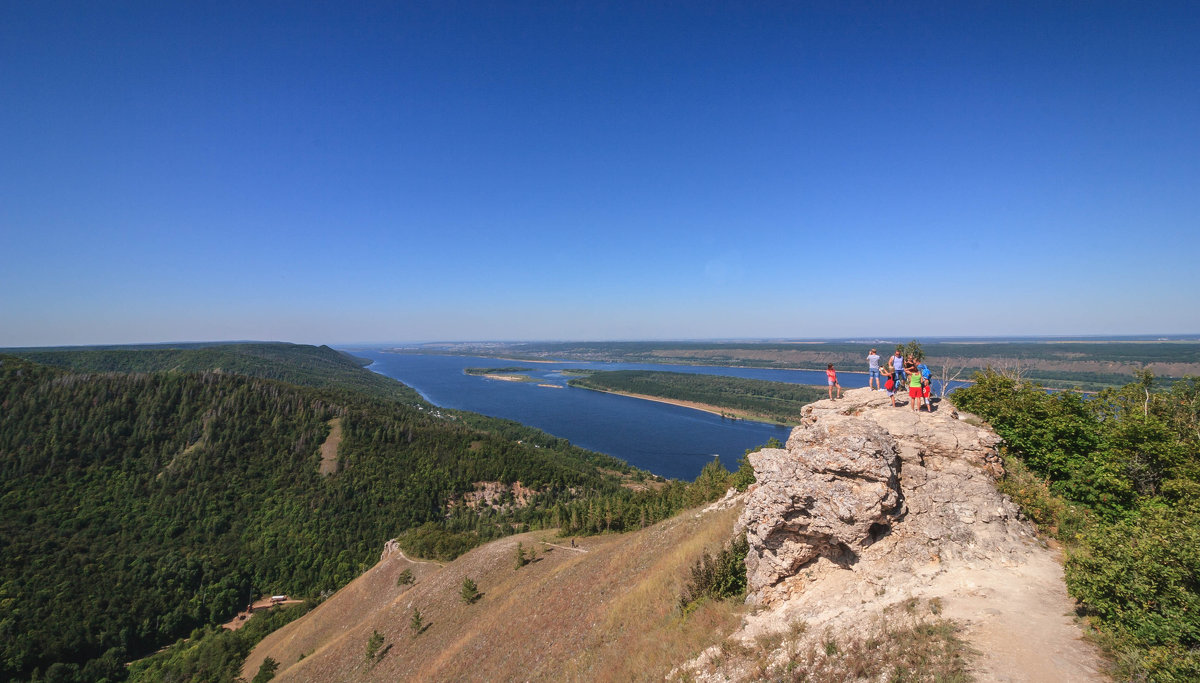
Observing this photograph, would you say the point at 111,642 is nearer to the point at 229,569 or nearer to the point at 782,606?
the point at 229,569

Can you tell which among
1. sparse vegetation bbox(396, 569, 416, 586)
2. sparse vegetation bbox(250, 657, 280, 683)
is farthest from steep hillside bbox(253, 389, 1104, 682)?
sparse vegetation bbox(250, 657, 280, 683)

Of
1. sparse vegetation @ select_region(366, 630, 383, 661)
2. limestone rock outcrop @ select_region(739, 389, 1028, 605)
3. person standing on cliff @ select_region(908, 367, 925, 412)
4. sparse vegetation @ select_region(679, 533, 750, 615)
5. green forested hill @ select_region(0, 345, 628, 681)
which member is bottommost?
green forested hill @ select_region(0, 345, 628, 681)

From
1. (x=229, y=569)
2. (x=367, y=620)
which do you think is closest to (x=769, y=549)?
(x=367, y=620)

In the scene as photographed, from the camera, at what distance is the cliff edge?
8688 mm

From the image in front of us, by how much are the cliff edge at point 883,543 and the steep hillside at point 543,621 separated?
6.07ft

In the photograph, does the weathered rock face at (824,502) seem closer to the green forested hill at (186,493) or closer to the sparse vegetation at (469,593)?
the sparse vegetation at (469,593)

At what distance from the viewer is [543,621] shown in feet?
59.2

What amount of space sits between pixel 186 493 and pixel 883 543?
111568 mm

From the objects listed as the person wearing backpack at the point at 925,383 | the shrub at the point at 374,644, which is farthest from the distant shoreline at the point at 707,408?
the shrub at the point at 374,644

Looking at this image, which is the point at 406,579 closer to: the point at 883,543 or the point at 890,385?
the point at 883,543

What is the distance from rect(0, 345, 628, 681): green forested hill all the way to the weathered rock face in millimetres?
67893

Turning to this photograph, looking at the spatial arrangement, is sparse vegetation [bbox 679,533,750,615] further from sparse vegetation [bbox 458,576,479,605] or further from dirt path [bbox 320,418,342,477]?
dirt path [bbox 320,418,342,477]

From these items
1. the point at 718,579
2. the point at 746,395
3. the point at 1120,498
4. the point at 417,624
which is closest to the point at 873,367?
the point at 1120,498

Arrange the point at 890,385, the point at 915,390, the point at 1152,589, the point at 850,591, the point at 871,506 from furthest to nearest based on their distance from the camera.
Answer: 1. the point at 890,385
2. the point at 915,390
3. the point at 871,506
4. the point at 850,591
5. the point at 1152,589
